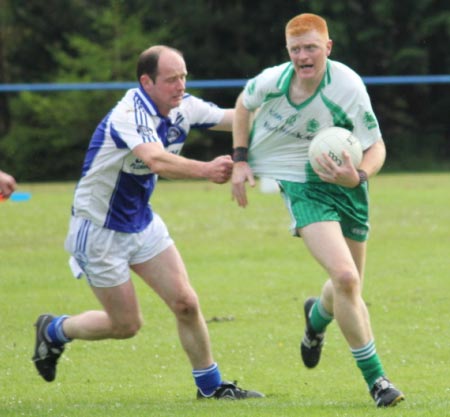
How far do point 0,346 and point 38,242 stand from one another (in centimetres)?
784

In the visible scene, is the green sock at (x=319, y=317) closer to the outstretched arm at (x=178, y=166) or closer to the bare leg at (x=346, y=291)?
the bare leg at (x=346, y=291)

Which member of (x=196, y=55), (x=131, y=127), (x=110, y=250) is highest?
(x=131, y=127)

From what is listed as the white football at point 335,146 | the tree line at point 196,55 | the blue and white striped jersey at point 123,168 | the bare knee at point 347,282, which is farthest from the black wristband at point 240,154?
the tree line at point 196,55

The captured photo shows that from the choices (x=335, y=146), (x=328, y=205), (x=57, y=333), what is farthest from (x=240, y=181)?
(x=57, y=333)

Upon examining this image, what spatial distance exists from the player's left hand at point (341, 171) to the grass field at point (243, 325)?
1.29 m

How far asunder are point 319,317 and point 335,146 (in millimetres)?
1833

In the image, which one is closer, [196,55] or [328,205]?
[328,205]

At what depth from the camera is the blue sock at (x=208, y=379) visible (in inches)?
299

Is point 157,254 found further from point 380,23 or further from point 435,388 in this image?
point 380,23

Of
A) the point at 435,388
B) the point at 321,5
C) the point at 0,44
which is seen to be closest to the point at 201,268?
the point at 435,388

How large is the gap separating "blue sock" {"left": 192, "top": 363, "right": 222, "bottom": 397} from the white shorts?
0.77 metres

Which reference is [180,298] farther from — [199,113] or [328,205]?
[199,113]

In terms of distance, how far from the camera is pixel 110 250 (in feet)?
24.8

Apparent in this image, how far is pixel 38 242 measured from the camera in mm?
17672
